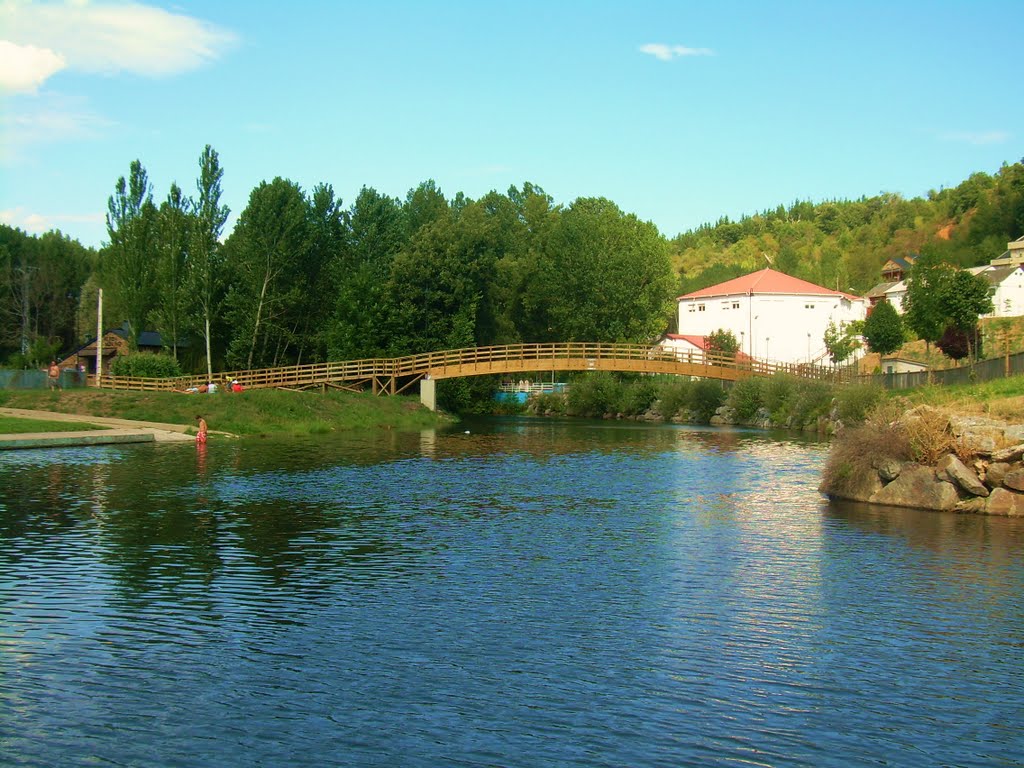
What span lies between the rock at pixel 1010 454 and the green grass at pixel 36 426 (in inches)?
1432

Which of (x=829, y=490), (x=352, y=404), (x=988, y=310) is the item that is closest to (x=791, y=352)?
(x=988, y=310)

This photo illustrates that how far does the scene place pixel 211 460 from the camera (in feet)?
123

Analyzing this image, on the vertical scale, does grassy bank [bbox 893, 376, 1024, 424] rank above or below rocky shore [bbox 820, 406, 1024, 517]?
above

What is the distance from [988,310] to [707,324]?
58.9 m

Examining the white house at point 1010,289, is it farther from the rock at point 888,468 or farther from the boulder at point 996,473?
the boulder at point 996,473

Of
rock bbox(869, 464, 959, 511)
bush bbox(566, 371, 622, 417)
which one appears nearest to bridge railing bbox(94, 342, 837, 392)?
bush bbox(566, 371, 622, 417)


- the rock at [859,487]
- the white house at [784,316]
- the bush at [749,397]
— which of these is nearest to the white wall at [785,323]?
the white house at [784,316]

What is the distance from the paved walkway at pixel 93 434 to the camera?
1561 inches

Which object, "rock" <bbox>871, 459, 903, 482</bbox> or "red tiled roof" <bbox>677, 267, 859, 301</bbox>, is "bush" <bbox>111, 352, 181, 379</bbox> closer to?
"rock" <bbox>871, 459, 903, 482</bbox>

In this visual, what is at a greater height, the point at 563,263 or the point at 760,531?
the point at 563,263

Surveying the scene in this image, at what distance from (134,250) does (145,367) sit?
9017 millimetres

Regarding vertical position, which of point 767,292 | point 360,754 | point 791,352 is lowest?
point 360,754

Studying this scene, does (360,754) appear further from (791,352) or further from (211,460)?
(791,352)

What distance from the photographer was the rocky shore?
25266 millimetres
